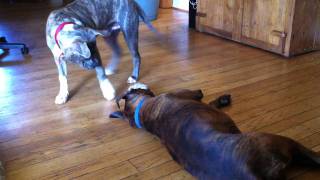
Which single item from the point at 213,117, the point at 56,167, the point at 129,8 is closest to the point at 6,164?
the point at 56,167

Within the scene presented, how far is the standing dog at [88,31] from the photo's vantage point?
6.47 ft

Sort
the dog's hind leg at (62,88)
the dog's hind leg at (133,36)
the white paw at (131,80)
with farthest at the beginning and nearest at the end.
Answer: the white paw at (131,80) < the dog's hind leg at (133,36) < the dog's hind leg at (62,88)

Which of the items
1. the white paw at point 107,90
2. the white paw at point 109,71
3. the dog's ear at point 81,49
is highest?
the dog's ear at point 81,49

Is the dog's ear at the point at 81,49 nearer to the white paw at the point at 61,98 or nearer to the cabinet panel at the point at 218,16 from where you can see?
the white paw at the point at 61,98

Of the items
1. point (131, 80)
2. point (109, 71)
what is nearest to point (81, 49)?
point (131, 80)

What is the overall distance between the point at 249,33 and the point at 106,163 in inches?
84.5

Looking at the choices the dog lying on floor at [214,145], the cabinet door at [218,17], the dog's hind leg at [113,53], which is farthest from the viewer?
the cabinet door at [218,17]

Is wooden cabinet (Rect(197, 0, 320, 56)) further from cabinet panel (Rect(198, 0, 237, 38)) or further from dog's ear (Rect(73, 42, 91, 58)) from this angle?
dog's ear (Rect(73, 42, 91, 58))

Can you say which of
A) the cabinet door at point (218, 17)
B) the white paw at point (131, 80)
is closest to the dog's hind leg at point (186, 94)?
the white paw at point (131, 80)

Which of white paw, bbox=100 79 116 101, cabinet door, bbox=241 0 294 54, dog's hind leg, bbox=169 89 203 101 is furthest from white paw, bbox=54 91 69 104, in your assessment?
cabinet door, bbox=241 0 294 54

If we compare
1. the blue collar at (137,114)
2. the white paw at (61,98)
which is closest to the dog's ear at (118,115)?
the blue collar at (137,114)

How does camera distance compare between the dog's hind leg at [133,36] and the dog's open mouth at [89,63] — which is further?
the dog's hind leg at [133,36]

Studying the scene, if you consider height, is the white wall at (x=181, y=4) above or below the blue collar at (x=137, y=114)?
above

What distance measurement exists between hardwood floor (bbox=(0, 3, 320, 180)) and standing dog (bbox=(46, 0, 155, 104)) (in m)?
0.17
